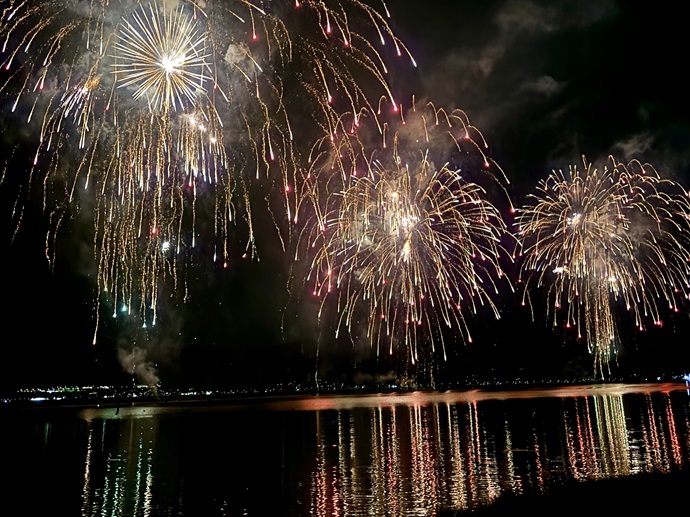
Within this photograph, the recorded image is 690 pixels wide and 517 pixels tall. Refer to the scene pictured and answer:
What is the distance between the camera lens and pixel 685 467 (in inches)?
856

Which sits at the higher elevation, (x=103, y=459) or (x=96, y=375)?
(x=96, y=375)

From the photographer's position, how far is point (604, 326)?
156ft

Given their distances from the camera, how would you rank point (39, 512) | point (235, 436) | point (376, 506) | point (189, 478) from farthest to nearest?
point (235, 436), point (189, 478), point (39, 512), point (376, 506)

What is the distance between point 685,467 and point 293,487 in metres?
14.4

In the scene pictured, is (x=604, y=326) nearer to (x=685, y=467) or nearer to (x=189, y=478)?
(x=685, y=467)

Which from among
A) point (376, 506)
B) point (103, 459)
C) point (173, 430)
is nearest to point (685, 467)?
point (376, 506)

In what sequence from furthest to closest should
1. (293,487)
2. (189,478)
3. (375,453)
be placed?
(375,453), (189,478), (293,487)

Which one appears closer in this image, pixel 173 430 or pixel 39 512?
pixel 39 512

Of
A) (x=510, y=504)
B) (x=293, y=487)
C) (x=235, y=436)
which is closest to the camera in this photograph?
(x=510, y=504)

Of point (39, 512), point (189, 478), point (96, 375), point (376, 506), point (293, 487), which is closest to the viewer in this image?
point (376, 506)

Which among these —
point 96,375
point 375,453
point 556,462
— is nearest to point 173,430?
point 375,453

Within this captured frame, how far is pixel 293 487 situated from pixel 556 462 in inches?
445

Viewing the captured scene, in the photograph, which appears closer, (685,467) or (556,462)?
(685,467)

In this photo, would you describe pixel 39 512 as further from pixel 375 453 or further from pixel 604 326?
pixel 604 326
